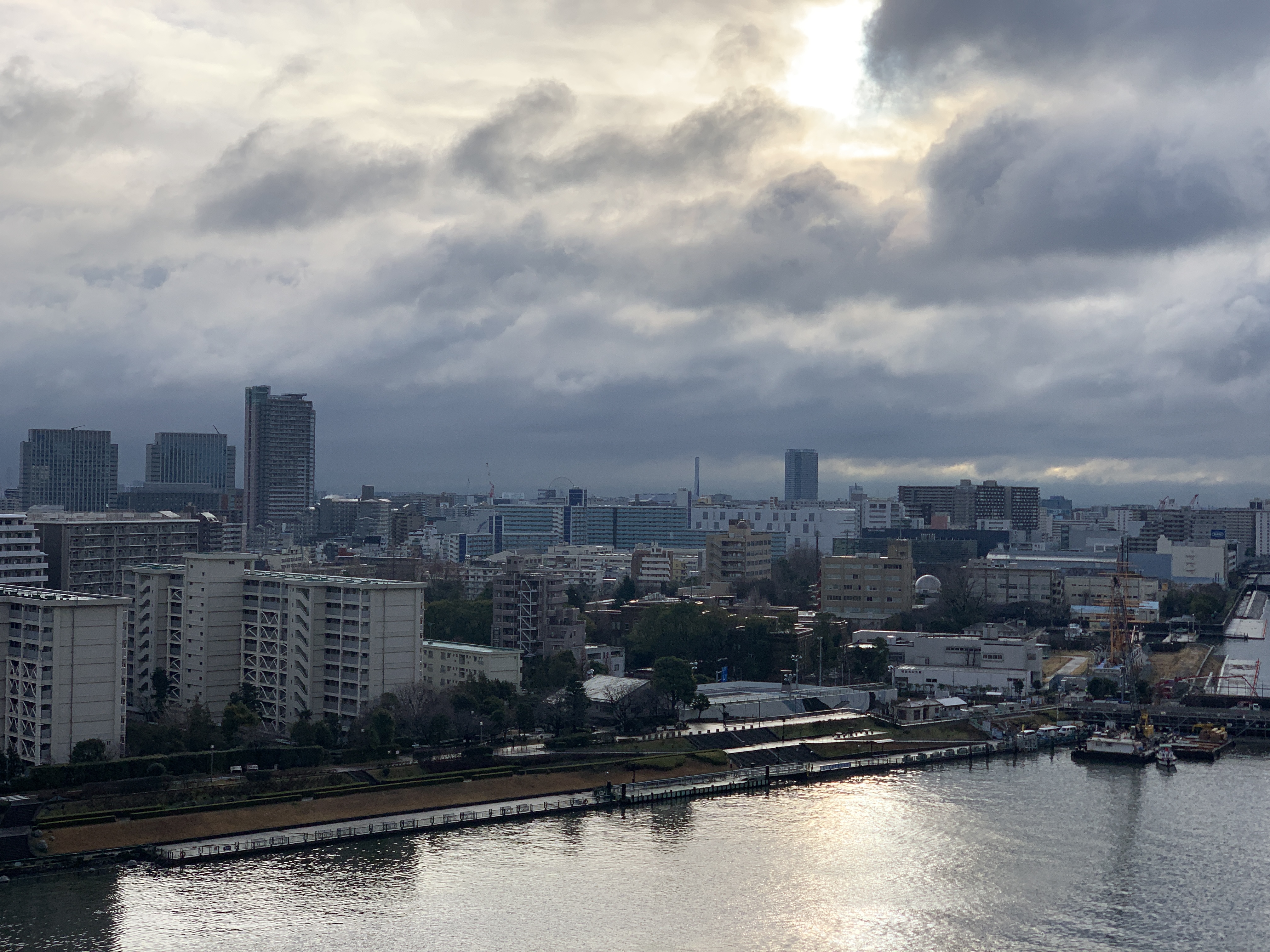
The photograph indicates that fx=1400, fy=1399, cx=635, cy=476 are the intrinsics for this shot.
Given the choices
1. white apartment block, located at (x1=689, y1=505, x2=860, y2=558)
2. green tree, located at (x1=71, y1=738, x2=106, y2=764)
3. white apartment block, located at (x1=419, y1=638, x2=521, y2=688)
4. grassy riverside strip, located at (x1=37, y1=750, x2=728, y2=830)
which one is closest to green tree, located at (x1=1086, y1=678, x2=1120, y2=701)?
grassy riverside strip, located at (x1=37, y1=750, x2=728, y2=830)

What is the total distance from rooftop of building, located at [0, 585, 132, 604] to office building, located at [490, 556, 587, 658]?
13.4 metres

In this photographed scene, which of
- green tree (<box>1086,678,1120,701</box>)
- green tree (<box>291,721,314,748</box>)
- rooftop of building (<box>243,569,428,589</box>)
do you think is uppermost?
rooftop of building (<box>243,569,428,589</box>)

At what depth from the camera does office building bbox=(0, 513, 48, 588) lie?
37.7 meters

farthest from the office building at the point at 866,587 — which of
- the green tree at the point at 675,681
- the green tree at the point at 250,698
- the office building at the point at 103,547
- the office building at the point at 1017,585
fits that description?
the green tree at the point at 250,698

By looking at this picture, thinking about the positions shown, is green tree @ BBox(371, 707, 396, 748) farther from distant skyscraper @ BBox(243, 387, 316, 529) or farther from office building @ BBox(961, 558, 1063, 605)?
distant skyscraper @ BBox(243, 387, 316, 529)

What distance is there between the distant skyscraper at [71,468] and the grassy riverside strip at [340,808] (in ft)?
288

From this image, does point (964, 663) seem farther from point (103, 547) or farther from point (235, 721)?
point (103, 547)

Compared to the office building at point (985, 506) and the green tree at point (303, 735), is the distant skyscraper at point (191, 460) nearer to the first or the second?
the office building at point (985, 506)

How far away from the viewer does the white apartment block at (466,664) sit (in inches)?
1385

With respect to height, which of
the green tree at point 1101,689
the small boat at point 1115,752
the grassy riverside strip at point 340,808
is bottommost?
the small boat at point 1115,752

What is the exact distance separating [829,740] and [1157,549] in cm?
7307

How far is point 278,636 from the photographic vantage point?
1305 inches

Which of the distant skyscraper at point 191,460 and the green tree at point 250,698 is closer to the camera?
the green tree at point 250,698

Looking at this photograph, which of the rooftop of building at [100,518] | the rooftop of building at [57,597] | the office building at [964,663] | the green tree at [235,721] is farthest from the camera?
the rooftop of building at [100,518]
